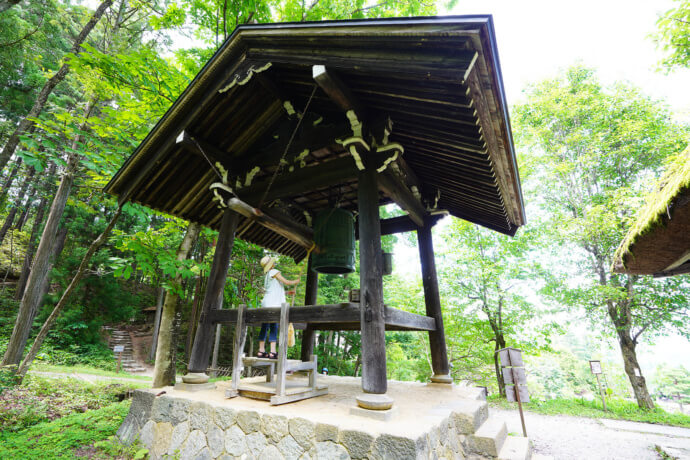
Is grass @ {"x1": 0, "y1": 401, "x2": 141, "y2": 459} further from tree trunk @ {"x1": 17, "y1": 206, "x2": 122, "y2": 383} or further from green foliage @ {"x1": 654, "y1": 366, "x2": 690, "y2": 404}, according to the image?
green foliage @ {"x1": 654, "y1": 366, "x2": 690, "y2": 404}

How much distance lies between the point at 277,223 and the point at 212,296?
123 cm

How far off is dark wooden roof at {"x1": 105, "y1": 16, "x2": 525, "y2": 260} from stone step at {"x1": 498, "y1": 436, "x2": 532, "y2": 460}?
2.65 meters

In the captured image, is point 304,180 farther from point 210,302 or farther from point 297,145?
point 210,302

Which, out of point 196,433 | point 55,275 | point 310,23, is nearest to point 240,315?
point 196,433

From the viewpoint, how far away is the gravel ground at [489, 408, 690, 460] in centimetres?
614

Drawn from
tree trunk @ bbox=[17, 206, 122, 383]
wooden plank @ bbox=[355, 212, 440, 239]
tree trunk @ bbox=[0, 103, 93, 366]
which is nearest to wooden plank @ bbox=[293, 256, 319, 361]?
wooden plank @ bbox=[355, 212, 440, 239]

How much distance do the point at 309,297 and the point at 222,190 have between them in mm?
2448

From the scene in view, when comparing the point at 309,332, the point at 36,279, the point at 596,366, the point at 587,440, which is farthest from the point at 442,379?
the point at 596,366

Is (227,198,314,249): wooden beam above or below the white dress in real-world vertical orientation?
above

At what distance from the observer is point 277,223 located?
402 centimetres

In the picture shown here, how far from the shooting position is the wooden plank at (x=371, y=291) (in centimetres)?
260

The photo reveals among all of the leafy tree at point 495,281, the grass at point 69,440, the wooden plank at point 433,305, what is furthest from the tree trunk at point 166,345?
the leafy tree at point 495,281

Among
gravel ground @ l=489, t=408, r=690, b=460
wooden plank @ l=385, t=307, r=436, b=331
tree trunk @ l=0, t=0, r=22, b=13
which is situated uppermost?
tree trunk @ l=0, t=0, r=22, b=13

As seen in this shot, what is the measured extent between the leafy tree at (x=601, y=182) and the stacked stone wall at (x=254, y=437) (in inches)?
484
